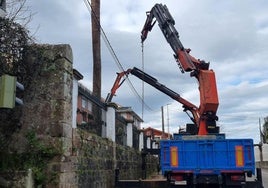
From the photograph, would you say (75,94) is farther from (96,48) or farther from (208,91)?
(96,48)

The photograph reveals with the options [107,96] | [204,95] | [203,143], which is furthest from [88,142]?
[107,96]

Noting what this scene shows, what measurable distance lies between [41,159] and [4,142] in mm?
815

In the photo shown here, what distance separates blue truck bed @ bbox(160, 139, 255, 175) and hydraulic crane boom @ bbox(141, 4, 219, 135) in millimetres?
4742

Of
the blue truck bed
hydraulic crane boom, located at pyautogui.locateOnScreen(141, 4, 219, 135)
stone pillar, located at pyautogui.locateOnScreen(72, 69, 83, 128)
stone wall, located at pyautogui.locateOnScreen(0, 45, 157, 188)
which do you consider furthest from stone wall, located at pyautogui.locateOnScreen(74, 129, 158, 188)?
hydraulic crane boom, located at pyautogui.locateOnScreen(141, 4, 219, 135)

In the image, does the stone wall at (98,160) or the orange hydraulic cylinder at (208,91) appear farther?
the orange hydraulic cylinder at (208,91)

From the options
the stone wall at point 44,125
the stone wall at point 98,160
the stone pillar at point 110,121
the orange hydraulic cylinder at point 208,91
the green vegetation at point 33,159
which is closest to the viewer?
the green vegetation at point 33,159

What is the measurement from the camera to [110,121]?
13.8 meters

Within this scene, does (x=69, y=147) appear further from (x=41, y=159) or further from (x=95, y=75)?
(x=95, y=75)

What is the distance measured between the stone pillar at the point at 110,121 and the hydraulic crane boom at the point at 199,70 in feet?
16.9

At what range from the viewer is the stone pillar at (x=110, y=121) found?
13.7m

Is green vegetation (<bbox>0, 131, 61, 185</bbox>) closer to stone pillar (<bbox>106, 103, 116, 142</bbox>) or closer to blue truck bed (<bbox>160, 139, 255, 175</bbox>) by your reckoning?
stone pillar (<bbox>106, 103, 116, 142</bbox>)

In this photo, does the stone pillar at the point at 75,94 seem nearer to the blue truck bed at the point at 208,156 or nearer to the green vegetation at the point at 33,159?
the green vegetation at the point at 33,159

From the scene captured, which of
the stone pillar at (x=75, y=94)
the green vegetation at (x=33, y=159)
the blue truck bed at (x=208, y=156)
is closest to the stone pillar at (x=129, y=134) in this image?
the blue truck bed at (x=208, y=156)

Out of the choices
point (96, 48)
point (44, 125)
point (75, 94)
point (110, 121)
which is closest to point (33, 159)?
point (44, 125)
